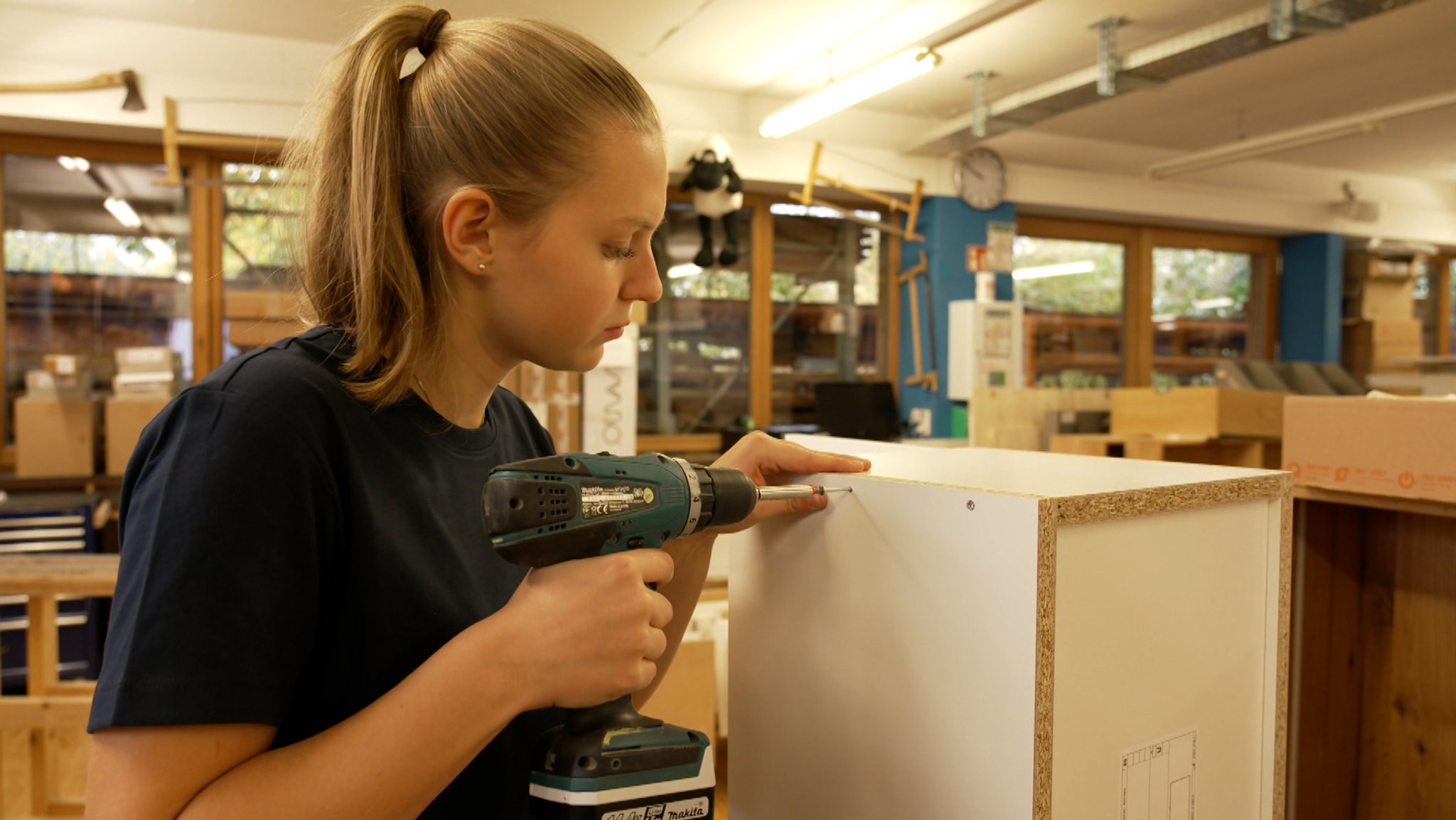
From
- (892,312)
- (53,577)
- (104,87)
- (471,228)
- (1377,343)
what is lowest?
(53,577)

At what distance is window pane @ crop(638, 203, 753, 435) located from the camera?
4.98 m

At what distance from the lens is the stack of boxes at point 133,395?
3.73 meters

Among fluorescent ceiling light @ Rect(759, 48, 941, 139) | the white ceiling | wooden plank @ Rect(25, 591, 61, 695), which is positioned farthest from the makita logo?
the white ceiling

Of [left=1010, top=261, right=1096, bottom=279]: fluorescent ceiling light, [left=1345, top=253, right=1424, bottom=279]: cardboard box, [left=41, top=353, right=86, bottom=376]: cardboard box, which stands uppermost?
[left=1345, top=253, right=1424, bottom=279]: cardboard box

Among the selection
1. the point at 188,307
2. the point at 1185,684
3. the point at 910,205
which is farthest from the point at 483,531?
the point at 910,205

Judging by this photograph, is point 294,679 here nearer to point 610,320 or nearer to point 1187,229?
point 610,320

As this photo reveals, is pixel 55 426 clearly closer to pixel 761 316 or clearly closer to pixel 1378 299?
pixel 761 316

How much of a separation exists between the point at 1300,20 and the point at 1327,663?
2.26 m

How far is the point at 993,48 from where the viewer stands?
386cm

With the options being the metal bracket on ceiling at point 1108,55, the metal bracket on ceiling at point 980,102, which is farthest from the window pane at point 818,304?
the metal bracket on ceiling at point 1108,55

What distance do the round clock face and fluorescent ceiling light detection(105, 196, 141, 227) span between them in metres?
4.13

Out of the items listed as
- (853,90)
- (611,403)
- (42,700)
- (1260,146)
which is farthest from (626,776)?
(1260,146)

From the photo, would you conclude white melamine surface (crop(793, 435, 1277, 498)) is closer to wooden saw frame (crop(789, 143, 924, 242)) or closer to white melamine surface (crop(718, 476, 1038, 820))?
white melamine surface (crop(718, 476, 1038, 820))

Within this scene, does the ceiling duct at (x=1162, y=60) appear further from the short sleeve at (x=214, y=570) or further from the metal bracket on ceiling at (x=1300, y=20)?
the short sleeve at (x=214, y=570)
